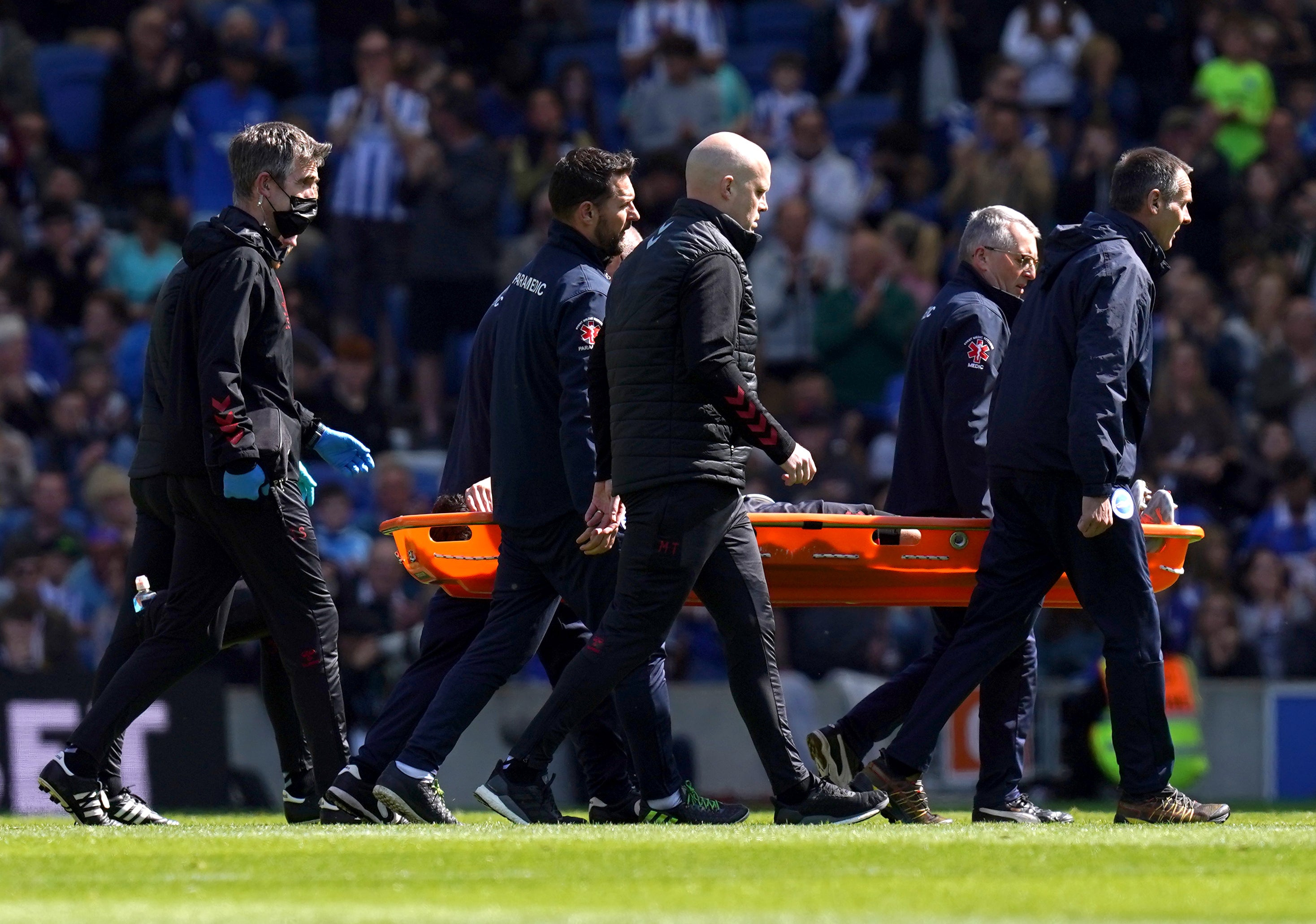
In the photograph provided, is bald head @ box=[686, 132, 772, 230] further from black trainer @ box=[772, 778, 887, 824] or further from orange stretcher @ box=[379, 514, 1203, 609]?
black trainer @ box=[772, 778, 887, 824]

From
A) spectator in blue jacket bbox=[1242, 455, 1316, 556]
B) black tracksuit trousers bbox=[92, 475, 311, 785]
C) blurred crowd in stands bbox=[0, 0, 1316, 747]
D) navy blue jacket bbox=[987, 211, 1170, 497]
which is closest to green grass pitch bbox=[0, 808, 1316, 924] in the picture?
black tracksuit trousers bbox=[92, 475, 311, 785]

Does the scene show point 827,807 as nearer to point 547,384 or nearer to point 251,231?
point 547,384

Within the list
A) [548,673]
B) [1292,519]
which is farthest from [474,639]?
[1292,519]

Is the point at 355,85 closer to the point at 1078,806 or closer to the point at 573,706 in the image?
the point at 1078,806

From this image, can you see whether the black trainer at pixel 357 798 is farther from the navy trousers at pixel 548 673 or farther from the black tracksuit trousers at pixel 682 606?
the black tracksuit trousers at pixel 682 606

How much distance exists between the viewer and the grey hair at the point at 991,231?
27.0 feet

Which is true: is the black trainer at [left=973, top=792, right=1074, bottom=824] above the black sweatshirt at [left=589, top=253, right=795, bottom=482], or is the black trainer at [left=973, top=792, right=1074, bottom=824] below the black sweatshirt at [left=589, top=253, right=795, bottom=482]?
below

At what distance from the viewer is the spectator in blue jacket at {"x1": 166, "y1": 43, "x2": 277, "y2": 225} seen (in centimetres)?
1692

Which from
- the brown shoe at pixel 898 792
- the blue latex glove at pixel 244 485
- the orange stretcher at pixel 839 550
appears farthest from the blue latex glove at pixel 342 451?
the brown shoe at pixel 898 792

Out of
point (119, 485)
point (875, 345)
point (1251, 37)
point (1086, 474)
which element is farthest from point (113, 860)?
point (1251, 37)

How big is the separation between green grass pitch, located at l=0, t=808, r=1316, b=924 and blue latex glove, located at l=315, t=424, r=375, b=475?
1364mm

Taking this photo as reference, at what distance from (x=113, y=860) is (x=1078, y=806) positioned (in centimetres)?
689

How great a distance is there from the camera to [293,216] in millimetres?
7574

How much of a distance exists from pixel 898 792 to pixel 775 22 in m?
12.5
